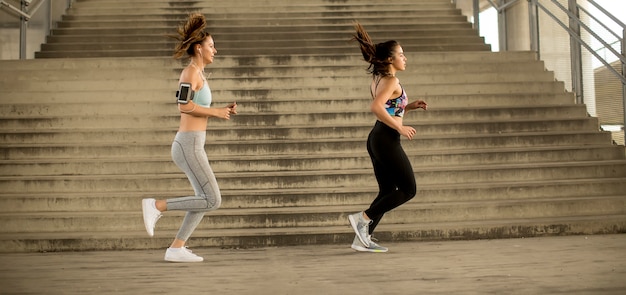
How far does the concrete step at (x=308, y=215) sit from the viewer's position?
6043 mm

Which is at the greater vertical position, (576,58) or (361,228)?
(576,58)

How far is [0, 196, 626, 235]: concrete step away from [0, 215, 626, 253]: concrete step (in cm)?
11

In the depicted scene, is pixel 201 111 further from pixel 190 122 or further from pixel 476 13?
pixel 476 13

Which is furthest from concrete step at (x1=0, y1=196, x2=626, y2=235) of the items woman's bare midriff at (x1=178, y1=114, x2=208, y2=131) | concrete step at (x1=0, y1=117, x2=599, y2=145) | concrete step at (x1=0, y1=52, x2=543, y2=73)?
concrete step at (x1=0, y1=52, x2=543, y2=73)

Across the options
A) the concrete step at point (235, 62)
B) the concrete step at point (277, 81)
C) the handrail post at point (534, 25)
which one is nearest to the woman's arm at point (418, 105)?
the concrete step at point (277, 81)

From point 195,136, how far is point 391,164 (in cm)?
137

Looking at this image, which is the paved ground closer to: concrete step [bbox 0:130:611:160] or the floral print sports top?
the floral print sports top

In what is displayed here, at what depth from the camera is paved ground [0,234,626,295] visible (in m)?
3.70

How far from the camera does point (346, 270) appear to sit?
14.2 feet

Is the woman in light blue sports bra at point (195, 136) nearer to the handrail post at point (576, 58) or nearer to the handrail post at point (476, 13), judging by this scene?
the handrail post at point (576, 58)

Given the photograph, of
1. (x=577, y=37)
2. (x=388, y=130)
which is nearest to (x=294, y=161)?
(x=388, y=130)

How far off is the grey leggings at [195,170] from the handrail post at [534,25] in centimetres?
621

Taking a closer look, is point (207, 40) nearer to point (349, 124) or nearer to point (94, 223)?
point (94, 223)

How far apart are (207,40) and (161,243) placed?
191 cm
